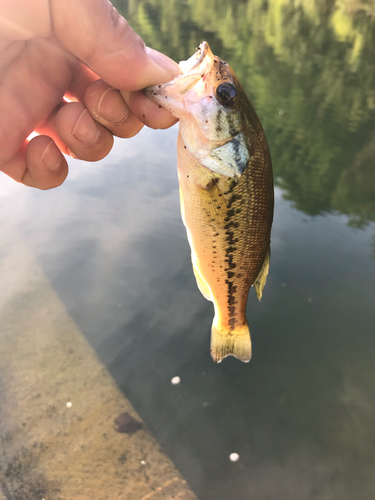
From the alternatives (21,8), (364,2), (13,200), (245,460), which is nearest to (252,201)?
(21,8)

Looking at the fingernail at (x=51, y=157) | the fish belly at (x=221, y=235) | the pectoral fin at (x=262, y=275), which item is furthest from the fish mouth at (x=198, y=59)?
the pectoral fin at (x=262, y=275)

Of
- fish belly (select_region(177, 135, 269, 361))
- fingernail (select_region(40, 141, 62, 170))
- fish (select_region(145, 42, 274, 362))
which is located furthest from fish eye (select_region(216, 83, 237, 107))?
fingernail (select_region(40, 141, 62, 170))

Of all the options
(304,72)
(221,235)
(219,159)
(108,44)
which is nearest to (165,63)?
(108,44)

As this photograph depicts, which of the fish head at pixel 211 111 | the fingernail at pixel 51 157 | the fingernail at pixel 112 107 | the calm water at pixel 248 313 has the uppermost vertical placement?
the fish head at pixel 211 111

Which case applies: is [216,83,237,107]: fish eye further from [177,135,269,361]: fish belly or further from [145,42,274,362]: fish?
[177,135,269,361]: fish belly

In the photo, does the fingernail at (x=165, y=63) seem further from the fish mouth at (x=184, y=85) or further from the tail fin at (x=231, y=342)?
the tail fin at (x=231, y=342)

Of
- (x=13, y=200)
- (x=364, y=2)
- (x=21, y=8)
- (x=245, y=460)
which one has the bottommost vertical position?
(x=13, y=200)

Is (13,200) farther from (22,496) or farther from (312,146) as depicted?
(312,146)
